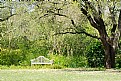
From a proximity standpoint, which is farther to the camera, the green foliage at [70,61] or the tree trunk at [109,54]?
the green foliage at [70,61]

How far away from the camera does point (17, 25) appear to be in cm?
2566

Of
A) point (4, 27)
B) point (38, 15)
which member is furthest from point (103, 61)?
point (4, 27)

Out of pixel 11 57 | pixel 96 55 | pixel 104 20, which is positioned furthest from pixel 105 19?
pixel 11 57

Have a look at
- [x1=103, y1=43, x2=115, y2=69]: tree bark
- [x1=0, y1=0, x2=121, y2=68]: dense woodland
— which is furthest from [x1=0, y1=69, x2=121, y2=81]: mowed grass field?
[x1=103, y1=43, x2=115, y2=69]: tree bark

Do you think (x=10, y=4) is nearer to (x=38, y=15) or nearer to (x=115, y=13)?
(x=38, y=15)

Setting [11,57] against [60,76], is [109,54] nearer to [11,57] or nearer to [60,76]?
[60,76]

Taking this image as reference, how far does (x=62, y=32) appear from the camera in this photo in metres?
26.5

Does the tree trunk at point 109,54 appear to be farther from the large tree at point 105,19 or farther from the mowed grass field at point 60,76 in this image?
the mowed grass field at point 60,76

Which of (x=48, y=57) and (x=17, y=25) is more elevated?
(x=17, y=25)

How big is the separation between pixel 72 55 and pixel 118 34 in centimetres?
635

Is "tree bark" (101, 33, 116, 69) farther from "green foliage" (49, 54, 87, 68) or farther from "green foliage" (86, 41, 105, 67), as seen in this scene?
"green foliage" (49, 54, 87, 68)

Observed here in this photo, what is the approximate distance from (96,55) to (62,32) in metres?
3.14

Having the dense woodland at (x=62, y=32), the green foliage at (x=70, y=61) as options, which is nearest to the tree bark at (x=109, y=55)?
the dense woodland at (x=62, y=32)

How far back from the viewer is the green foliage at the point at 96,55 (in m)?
26.2
